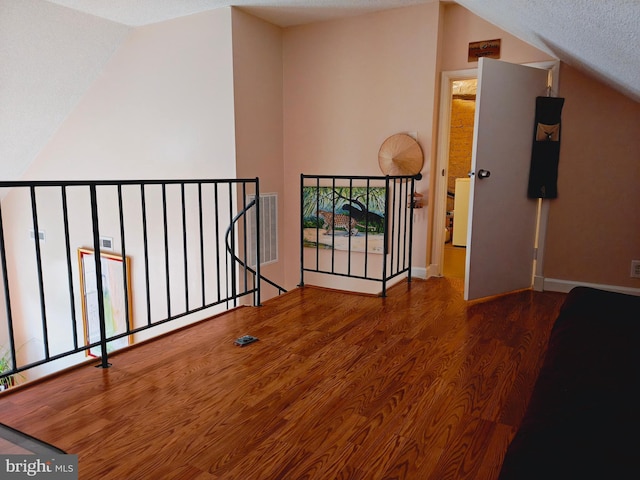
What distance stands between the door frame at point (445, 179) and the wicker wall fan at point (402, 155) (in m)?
0.20

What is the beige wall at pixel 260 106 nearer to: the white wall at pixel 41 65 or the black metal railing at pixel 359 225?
the black metal railing at pixel 359 225

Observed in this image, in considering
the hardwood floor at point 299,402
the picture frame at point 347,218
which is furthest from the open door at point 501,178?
the picture frame at point 347,218

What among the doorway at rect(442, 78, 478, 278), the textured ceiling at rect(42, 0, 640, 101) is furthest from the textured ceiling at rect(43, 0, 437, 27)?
the doorway at rect(442, 78, 478, 278)

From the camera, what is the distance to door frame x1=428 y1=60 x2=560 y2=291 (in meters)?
3.63

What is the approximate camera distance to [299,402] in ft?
6.15

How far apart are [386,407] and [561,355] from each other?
71 cm

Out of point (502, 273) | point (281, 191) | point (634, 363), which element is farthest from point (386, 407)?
point (281, 191)

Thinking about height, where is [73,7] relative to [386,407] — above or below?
above

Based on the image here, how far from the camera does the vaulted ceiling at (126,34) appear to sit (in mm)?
1971

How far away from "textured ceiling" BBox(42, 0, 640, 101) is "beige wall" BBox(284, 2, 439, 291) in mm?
178

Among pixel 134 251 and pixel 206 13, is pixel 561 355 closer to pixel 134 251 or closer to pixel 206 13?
pixel 206 13

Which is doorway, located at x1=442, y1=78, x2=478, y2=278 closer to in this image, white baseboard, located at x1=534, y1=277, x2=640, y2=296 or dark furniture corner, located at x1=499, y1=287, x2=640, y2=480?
white baseboard, located at x1=534, y1=277, x2=640, y2=296

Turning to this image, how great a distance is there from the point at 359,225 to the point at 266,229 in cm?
99

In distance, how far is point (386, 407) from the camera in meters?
1.84
